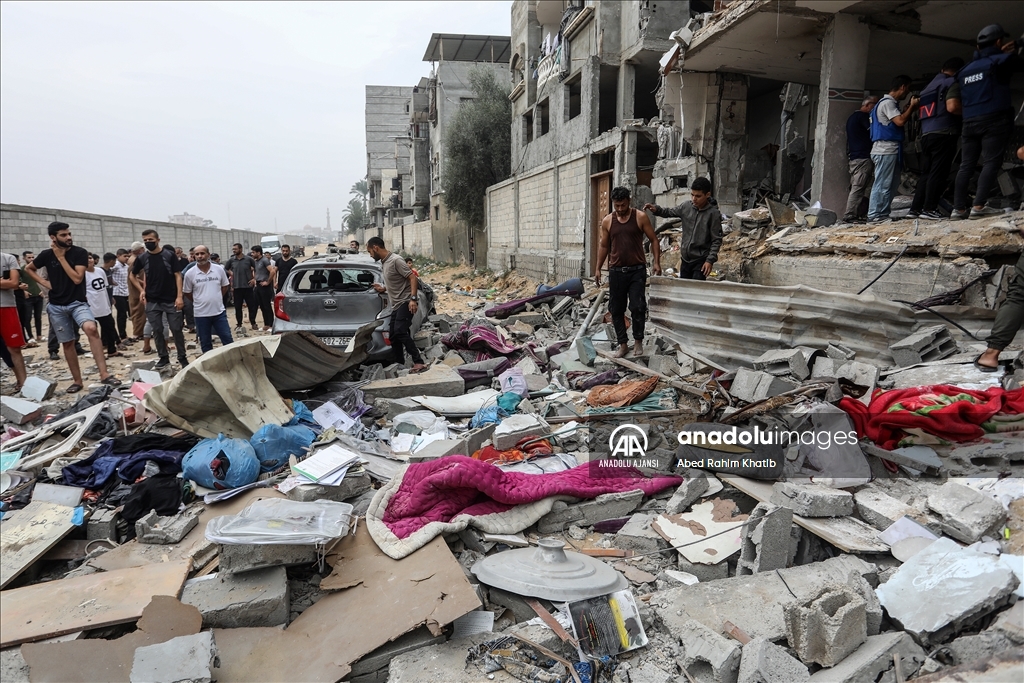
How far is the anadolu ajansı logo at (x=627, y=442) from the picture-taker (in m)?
3.87

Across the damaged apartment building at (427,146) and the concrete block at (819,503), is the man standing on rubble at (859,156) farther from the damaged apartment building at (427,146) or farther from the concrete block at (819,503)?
the damaged apartment building at (427,146)

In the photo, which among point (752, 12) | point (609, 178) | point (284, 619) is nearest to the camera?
point (284, 619)

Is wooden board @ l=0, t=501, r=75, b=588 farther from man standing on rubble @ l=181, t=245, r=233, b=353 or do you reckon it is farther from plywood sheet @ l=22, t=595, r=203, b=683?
man standing on rubble @ l=181, t=245, r=233, b=353

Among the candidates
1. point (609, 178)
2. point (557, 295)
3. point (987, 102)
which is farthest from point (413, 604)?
point (609, 178)

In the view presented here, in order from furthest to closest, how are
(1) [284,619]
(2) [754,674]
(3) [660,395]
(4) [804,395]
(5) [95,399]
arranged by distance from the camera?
1. (5) [95,399]
2. (3) [660,395]
3. (4) [804,395]
4. (1) [284,619]
5. (2) [754,674]

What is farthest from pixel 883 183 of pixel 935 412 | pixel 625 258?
pixel 935 412

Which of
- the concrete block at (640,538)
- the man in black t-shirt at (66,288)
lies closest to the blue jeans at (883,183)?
the concrete block at (640,538)

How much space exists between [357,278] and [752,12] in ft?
20.7

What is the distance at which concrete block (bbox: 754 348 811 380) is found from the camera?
14.7ft

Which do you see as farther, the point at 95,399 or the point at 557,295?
the point at 557,295

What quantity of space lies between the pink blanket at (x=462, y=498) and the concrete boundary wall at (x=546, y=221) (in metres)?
10.6

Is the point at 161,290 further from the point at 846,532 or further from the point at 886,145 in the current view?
the point at 886,145

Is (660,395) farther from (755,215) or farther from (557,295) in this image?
(557,295)

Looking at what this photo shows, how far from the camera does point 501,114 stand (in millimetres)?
25016
